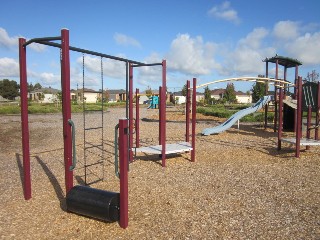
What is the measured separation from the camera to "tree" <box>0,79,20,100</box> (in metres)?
79.8

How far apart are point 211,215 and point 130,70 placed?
4.33 meters

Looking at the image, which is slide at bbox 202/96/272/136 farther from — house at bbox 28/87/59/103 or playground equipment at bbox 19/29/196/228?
house at bbox 28/87/59/103

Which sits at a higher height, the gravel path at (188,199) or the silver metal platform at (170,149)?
the silver metal platform at (170,149)

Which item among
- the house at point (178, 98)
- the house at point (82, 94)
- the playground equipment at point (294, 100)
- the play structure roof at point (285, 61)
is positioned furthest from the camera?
the house at point (178, 98)

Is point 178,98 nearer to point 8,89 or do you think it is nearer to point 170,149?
point 8,89

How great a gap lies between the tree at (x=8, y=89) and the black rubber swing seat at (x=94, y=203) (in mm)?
86500

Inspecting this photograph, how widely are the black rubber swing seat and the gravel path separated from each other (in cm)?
15

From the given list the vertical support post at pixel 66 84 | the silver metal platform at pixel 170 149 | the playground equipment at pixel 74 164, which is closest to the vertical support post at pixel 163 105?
the silver metal platform at pixel 170 149

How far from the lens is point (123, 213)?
3.94m

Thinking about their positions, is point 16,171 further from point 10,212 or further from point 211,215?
point 211,215

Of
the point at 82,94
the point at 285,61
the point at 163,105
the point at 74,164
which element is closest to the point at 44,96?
the point at 285,61

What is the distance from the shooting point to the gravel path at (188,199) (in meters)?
3.87

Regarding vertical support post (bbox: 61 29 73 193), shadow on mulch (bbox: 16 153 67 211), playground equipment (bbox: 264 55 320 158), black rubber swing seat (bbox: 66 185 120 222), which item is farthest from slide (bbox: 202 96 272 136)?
black rubber swing seat (bbox: 66 185 120 222)

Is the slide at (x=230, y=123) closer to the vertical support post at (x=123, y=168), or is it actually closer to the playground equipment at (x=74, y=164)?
the playground equipment at (x=74, y=164)
